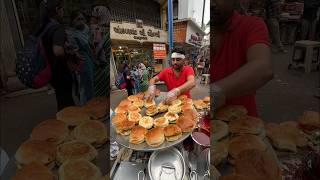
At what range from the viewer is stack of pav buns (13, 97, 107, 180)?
2.90 feet

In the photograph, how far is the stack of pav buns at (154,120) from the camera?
122cm

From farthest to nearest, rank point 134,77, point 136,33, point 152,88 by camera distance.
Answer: point 152,88, point 134,77, point 136,33

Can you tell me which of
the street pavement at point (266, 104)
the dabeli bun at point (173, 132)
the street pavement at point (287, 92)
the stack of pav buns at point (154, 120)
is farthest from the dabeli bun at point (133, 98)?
the street pavement at point (287, 92)

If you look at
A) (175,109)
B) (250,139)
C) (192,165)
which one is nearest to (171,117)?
(175,109)

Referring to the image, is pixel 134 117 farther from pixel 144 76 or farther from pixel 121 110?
pixel 144 76

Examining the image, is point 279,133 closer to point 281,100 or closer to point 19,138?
point 281,100

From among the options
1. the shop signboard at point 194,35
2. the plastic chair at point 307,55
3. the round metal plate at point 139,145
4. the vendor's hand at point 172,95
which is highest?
the shop signboard at point 194,35

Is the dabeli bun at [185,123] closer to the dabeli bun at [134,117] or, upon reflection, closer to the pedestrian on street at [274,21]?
the dabeli bun at [134,117]

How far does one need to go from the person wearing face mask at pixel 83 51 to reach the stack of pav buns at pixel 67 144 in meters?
0.04

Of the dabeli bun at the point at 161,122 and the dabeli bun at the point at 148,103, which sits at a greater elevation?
the dabeli bun at the point at 148,103

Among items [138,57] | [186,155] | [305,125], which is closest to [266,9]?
[305,125]

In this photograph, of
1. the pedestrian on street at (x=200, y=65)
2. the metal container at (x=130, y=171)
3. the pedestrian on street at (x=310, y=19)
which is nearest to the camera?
the pedestrian on street at (x=310, y=19)

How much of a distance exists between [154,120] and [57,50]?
615 millimetres

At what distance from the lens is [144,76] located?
4.29ft
